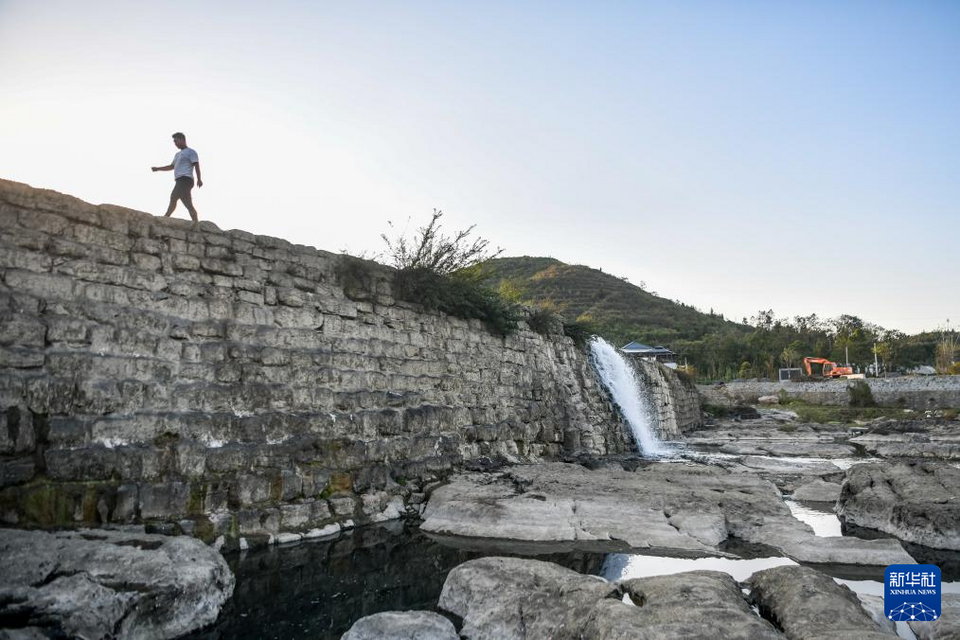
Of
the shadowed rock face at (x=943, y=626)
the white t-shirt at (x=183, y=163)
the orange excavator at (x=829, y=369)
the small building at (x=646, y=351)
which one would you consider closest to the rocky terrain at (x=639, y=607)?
the shadowed rock face at (x=943, y=626)

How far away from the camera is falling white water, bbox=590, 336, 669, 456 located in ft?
43.9

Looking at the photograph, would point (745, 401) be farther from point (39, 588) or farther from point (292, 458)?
point (39, 588)

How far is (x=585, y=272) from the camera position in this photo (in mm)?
82500

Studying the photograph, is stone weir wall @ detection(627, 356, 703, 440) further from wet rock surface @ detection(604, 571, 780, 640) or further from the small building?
wet rock surface @ detection(604, 571, 780, 640)

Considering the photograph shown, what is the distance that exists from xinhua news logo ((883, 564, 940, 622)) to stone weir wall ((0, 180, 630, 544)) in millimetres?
4153

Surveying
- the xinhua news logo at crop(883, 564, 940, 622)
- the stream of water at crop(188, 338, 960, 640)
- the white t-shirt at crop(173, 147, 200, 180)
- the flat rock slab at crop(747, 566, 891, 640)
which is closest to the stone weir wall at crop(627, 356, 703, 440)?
the stream of water at crop(188, 338, 960, 640)

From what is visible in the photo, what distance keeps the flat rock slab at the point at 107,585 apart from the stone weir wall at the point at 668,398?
1383 centimetres

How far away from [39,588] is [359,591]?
5.84ft

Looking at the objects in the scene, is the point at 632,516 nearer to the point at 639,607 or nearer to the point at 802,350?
the point at 639,607

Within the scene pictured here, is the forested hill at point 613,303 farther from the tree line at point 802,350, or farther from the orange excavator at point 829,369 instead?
the orange excavator at point 829,369

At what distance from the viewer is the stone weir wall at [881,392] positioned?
30156 mm

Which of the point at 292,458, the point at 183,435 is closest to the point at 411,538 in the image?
the point at 292,458

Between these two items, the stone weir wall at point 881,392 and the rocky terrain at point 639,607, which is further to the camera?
the stone weir wall at point 881,392

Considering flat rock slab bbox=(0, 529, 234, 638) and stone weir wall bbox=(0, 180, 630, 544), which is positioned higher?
stone weir wall bbox=(0, 180, 630, 544)
